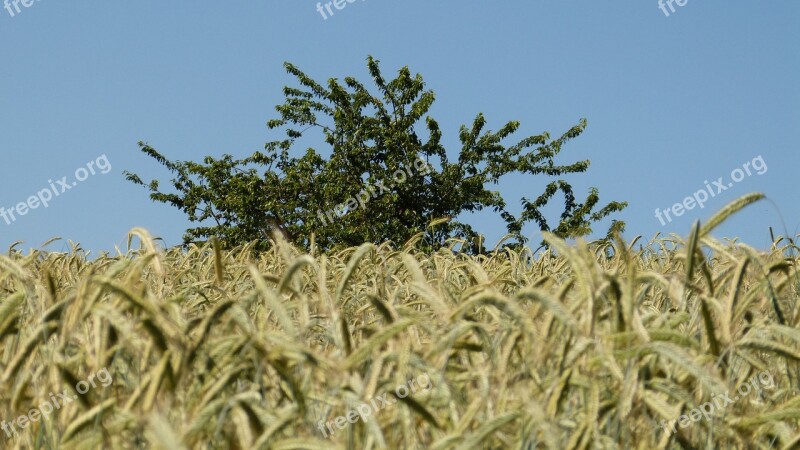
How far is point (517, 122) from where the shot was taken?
80.6 feet

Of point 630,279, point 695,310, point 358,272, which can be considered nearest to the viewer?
point 630,279

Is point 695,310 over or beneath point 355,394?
beneath

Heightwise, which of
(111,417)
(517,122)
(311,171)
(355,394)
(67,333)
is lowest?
(355,394)

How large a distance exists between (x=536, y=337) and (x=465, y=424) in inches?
10.4

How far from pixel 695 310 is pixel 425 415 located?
1.26m

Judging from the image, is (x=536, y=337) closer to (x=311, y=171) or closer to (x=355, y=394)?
(x=355, y=394)

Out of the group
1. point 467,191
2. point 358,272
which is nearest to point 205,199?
point 467,191

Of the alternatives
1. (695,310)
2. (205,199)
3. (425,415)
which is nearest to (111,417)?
(425,415)

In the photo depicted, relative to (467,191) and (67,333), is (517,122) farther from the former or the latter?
(67,333)

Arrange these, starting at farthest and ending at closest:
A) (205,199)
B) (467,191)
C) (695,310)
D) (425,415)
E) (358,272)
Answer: (205,199) → (467,191) → (358,272) → (695,310) → (425,415)

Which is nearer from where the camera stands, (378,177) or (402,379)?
(402,379)

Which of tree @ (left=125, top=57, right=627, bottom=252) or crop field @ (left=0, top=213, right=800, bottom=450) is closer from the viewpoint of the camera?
crop field @ (left=0, top=213, right=800, bottom=450)

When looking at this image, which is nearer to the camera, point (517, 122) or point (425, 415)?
point (425, 415)

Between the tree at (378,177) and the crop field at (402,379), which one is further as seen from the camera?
the tree at (378,177)
